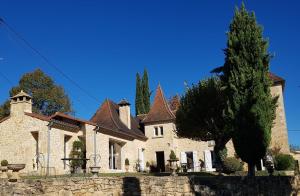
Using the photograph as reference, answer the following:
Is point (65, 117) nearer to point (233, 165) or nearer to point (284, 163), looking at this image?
point (233, 165)

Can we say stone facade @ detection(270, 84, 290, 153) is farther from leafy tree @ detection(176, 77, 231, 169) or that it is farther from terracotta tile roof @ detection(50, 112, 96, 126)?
terracotta tile roof @ detection(50, 112, 96, 126)

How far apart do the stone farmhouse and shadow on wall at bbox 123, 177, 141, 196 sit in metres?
10.5

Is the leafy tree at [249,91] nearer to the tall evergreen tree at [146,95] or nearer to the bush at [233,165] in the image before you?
the bush at [233,165]

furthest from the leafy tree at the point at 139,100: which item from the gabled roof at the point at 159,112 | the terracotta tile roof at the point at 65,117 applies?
the terracotta tile roof at the point at 65,117

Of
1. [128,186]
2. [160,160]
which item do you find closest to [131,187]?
[128,186]

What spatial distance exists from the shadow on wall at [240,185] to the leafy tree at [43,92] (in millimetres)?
30978

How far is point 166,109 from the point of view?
3550cm

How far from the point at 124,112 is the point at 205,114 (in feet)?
39.4

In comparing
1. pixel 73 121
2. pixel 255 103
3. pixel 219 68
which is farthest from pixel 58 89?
pixel 255 103

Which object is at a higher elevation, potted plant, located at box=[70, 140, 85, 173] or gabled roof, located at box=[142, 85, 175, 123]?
gabled roof, located at box=[142, 85, 175, 123]

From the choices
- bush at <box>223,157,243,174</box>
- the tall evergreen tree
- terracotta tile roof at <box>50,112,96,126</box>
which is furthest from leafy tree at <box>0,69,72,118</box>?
bush at <box>223,157,243,174</box>

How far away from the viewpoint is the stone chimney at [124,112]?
33219mm

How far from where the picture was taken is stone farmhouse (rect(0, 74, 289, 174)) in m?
23.8

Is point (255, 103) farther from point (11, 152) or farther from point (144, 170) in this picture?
point (144, 170)
